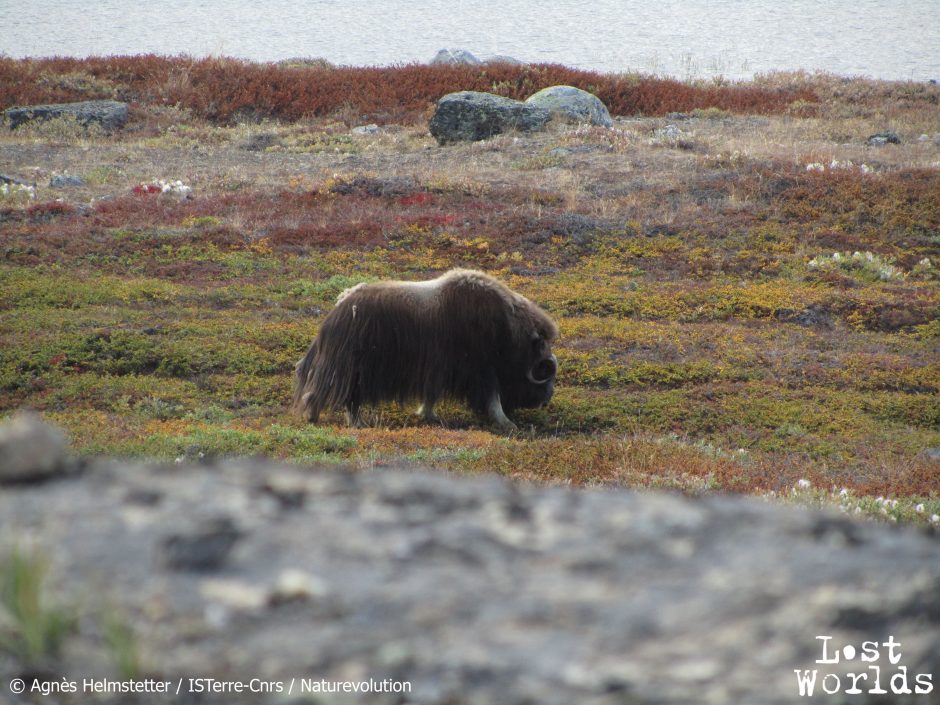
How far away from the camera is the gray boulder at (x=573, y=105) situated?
31.6 m

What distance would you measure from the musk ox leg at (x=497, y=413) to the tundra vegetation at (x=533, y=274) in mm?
353

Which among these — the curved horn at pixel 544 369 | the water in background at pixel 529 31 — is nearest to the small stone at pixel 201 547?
the curved horn at pixel 544 369

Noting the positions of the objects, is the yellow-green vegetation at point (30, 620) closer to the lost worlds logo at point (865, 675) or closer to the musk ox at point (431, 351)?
the lost worlds logo at point (865, 675)

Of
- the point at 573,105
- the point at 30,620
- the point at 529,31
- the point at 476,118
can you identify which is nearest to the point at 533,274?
the point at 476,118

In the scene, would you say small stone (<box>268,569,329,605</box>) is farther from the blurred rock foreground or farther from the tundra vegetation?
the tundra vegetation

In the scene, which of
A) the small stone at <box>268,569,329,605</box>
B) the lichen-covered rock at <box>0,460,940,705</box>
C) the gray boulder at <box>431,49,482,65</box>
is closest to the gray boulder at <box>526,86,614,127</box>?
the gray boulder at <box>431,49,482,65</box>

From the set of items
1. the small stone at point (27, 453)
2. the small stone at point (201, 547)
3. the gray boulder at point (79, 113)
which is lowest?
the small stone at point (201, 547)

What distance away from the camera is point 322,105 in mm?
36719

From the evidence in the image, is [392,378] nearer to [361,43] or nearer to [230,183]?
[230,183]

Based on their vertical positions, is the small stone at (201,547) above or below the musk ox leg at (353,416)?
above

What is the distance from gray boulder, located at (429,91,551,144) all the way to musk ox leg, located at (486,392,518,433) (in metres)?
18.9

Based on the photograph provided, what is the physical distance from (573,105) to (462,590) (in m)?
30.7

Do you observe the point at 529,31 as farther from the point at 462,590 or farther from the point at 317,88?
the point at 462,590

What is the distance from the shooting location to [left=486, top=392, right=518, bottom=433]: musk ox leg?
12129mm
